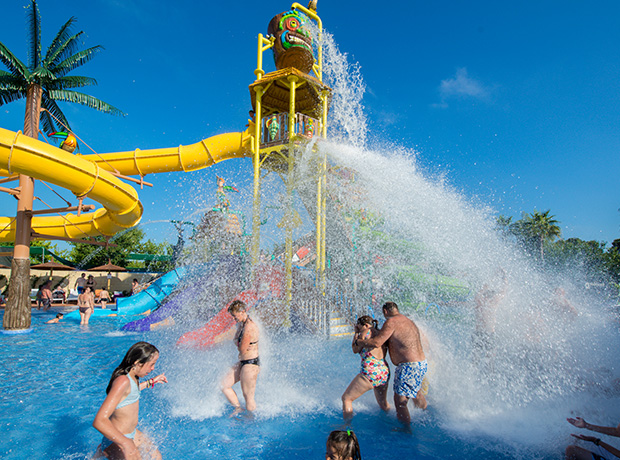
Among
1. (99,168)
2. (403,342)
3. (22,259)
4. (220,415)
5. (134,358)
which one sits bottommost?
(220,415)

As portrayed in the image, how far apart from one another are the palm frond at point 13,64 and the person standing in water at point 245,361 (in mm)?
11404

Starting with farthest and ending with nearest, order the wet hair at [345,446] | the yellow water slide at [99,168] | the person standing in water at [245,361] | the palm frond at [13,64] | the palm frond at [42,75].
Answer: the palm frond at [42,75] < the palm frond at [13,64] < the yellow water slide at [99,168] < the person standing in water at [245,361] < the wet hair at [345,446]

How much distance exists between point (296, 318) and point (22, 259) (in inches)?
312

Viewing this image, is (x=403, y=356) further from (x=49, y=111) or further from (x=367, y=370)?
(x=49, y=111)

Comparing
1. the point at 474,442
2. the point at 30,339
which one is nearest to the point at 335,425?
the point at 474,442

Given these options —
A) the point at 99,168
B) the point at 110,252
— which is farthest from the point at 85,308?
the point at 110,252

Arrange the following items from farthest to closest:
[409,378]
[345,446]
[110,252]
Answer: [110,252], [409,378], [345,446]

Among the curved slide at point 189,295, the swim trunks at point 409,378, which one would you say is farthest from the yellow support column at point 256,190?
the swim trunks at point 409,378

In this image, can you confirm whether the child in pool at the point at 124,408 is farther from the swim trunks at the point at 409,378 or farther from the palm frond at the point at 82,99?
the palm frond at the point at 82,99

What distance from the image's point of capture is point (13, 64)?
10617 millimetres

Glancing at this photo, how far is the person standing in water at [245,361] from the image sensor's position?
14.5 feet

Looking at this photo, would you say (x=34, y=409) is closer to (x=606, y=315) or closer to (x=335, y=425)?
(x=335, y=425)

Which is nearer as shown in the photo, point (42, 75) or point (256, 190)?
point (256, 190)

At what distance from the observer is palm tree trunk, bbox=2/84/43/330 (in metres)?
9.87
